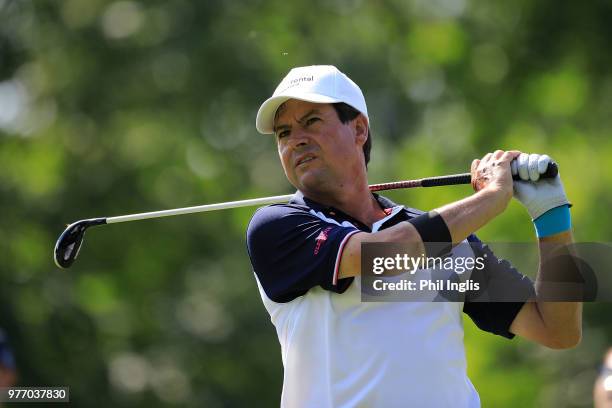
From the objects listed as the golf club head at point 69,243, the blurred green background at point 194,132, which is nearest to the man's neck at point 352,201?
the golf club head at point 69,243

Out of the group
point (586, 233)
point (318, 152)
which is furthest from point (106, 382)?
point (318, 152)

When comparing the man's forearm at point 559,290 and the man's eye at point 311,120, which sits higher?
the man's eye at point 311,120

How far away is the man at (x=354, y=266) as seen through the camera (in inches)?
183

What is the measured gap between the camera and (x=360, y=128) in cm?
542

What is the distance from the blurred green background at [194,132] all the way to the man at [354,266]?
36.1 ft

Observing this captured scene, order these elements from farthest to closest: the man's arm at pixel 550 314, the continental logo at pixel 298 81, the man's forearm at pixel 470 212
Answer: the continental logo at pixel 298 81, the man's arm at pixel 550 314, the man's forearm at pixel 470 212

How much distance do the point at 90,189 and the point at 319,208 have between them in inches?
541

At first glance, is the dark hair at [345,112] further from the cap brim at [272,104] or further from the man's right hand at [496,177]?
the man's right hand at [496,177]

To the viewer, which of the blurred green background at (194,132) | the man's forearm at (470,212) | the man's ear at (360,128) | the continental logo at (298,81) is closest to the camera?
the man's forearm at (470,212)

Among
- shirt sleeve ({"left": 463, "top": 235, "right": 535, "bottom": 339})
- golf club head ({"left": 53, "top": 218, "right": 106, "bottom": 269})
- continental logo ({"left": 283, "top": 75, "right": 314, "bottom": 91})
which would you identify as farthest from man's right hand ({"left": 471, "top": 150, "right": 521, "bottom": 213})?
golf club head ({"left": 53, "top": 218, "right": 106, "bottom": 269})

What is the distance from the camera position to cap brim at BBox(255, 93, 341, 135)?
200 inches

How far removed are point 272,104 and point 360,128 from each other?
0.43 meters

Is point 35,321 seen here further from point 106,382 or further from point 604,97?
point 604,97

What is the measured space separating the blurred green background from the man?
36.1 ft
